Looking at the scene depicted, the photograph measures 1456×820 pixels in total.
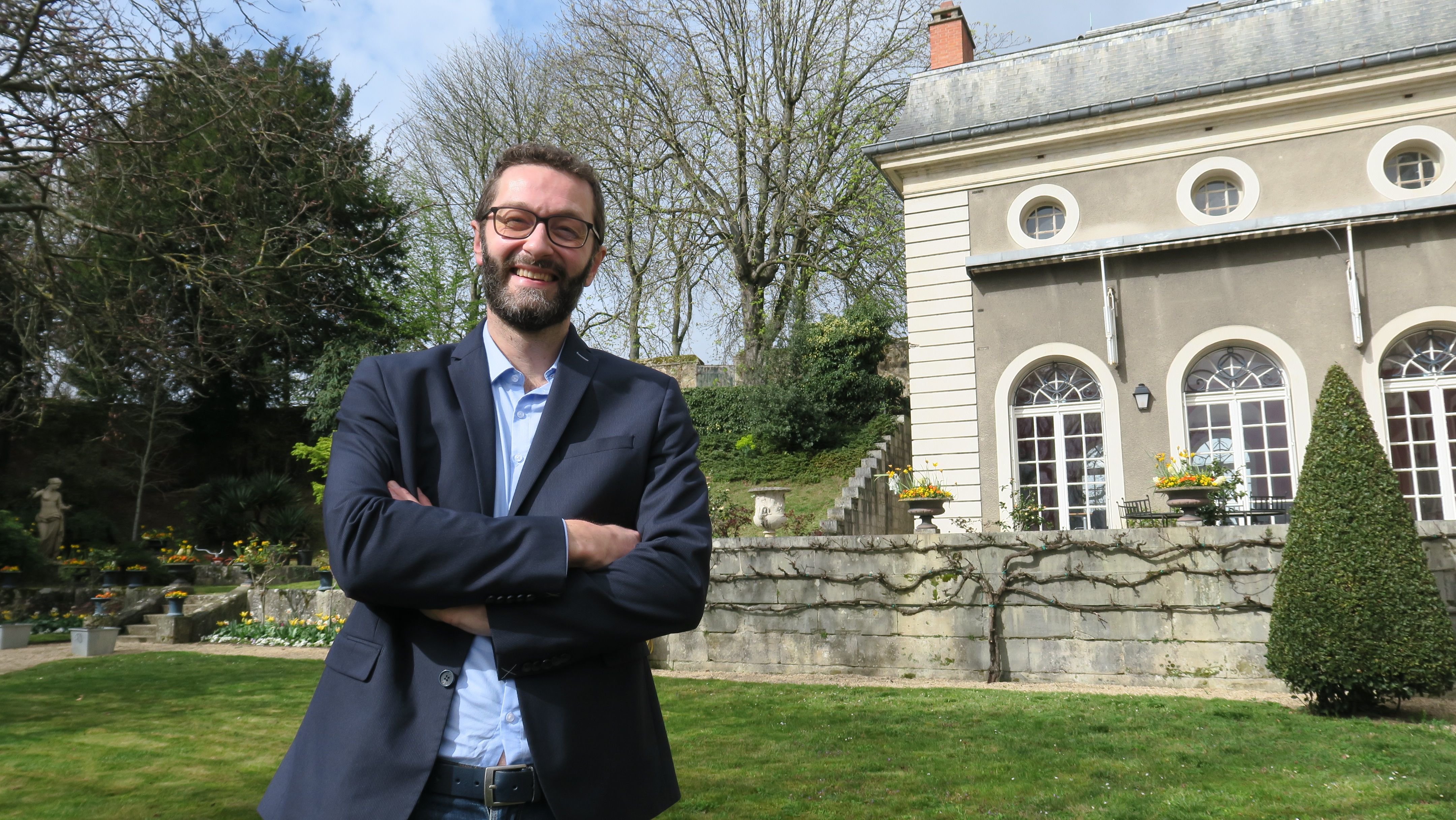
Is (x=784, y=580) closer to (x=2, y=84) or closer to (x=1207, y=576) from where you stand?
(x=1207, y=576)

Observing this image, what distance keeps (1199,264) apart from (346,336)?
772 inches

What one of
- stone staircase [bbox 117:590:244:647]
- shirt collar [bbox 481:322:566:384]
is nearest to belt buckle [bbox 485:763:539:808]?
shirt collar [bbox 481:322:566:384]

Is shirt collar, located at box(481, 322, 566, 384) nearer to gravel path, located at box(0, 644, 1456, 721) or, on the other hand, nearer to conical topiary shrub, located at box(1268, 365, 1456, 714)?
conical topiary shrub, located at box(1268, 365, 1456, 714)

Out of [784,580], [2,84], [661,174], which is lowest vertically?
[784,580]

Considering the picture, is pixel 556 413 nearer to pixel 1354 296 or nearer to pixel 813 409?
pixel 1354 296

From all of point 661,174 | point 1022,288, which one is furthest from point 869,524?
point 661,174

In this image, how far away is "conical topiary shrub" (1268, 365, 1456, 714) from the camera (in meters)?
7.32

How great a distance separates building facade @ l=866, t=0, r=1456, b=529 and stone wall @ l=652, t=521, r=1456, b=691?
3.55m

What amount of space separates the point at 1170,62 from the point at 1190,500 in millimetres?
7522

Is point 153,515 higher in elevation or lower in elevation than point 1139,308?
lower

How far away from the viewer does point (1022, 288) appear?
1370 centimetres

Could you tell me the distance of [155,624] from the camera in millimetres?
14422

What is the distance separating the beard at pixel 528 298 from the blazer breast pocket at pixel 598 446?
26 cm

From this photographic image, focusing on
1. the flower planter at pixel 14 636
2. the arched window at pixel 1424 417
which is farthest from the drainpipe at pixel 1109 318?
the flower planter at pixel 14 636
